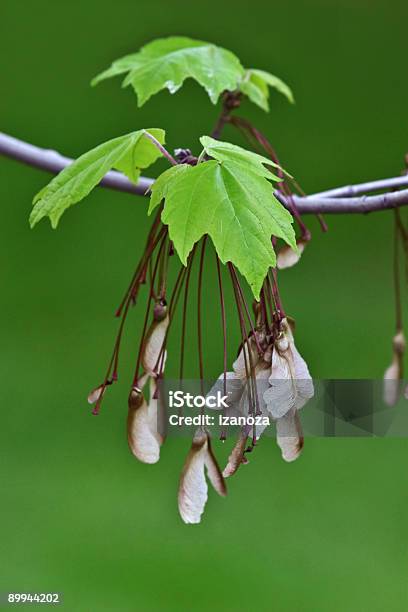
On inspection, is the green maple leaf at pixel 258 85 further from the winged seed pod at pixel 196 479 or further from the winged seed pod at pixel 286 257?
the winged seed pod at pixel 196 479

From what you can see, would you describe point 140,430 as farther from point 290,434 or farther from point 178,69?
point 178,69

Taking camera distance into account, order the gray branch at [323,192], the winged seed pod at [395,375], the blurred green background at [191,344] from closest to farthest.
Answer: the gray branch at [323,192], the winged seed pod at [395,375], the blurred green background at [191,344]

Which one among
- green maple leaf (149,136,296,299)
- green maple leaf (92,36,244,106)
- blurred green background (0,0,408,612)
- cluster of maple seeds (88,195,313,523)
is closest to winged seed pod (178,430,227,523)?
cluster of maple seeds (88,195,313,523)

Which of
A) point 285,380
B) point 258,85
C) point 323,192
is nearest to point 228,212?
point 285,380

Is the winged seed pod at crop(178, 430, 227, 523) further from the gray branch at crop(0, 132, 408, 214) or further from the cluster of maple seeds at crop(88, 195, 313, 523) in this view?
the gray branch at crop(0, 132, 408, 214)

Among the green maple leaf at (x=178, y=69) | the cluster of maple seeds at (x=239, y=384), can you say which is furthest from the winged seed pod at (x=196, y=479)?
the green maple leaf at (x=178, y=69)

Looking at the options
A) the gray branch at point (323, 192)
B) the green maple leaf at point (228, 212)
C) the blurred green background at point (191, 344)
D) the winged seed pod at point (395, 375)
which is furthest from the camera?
the blurred green background at point (191, 344)
